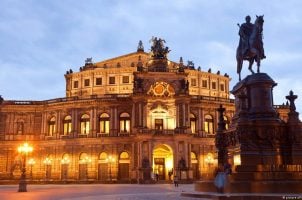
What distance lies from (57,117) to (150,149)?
18.8 meters

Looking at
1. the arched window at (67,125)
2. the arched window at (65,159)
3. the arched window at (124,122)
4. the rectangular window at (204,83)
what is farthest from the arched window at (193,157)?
the arched window at (67,125)

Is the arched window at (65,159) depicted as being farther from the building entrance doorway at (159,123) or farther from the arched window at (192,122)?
the arched window at (192,122)

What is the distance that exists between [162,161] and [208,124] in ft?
34.2

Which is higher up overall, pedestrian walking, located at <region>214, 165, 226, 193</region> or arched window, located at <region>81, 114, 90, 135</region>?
arched window, located at <region>81, 114, 90, 135</region>

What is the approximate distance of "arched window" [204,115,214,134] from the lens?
66562mm

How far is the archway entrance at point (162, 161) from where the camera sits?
61.7 meters

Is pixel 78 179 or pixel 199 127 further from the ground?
pixel 199 127

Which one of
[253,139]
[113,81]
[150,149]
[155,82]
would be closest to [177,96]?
[155,82]

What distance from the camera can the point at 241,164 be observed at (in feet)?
60.1

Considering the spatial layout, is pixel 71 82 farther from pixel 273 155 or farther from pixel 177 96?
pixel 273 155

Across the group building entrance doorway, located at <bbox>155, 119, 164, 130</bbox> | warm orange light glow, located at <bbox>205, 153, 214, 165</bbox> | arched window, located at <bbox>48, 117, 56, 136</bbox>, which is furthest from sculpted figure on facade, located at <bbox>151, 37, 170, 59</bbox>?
arched window, located at <bbox>48, 117, 56, 136</bbox>

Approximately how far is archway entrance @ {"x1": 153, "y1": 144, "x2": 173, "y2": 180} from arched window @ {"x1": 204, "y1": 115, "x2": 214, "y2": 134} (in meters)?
8.36

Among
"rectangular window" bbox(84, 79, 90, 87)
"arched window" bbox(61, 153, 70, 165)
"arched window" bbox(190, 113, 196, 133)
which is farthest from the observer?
"rectangular window" bbox(84, 79, 90, 87)

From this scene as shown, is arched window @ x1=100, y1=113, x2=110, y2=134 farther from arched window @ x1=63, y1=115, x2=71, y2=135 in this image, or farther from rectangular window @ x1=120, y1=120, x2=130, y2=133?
arched window @ x1=63, y1=115, x2=71, y2=135
